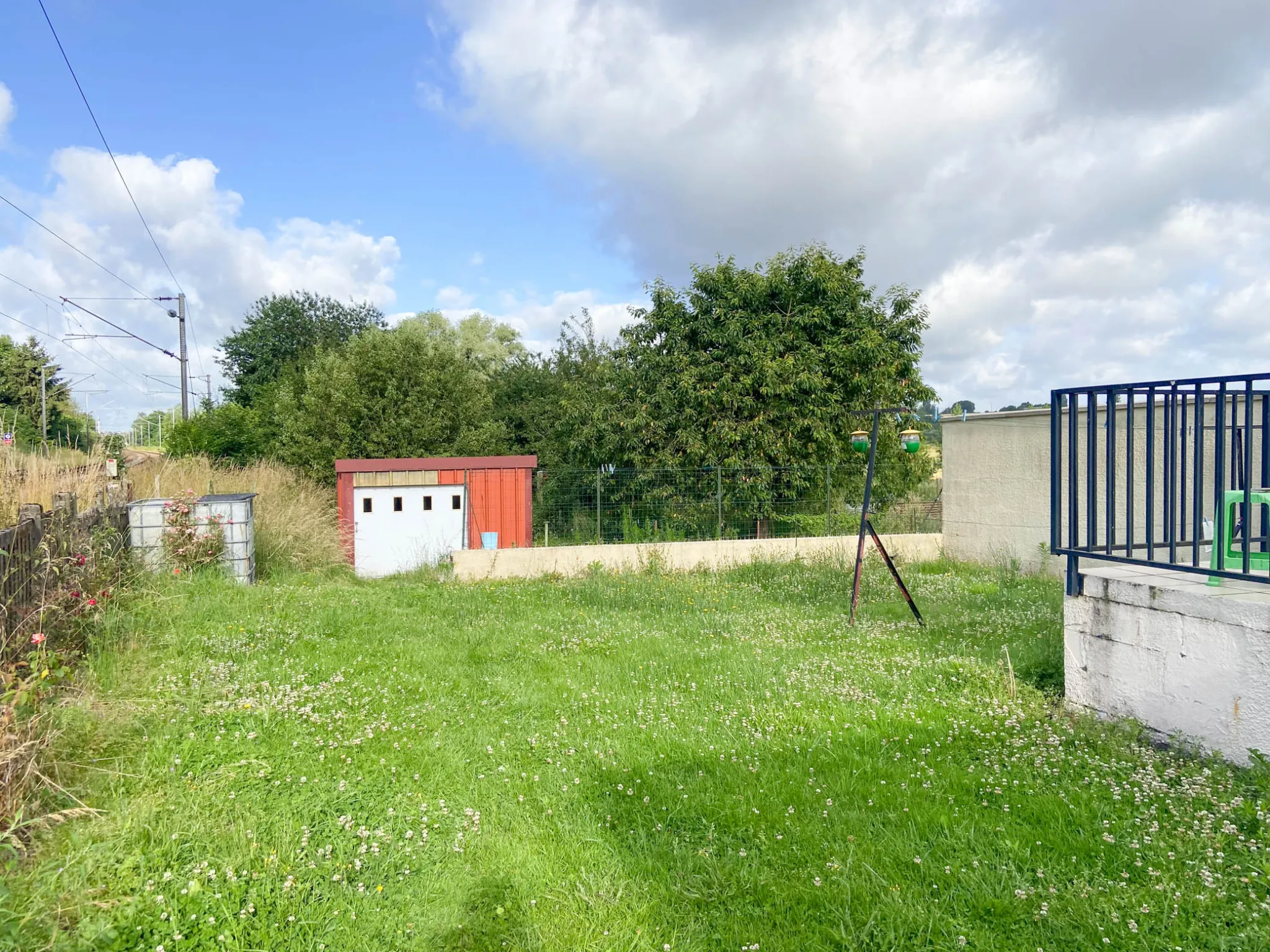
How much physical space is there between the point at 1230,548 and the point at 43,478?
9685mm

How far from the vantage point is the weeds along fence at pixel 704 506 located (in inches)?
530

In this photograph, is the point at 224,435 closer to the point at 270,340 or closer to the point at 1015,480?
the point at 270,340

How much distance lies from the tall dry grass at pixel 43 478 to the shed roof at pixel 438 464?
16.4ft

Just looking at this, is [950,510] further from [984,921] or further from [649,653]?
[984,921]

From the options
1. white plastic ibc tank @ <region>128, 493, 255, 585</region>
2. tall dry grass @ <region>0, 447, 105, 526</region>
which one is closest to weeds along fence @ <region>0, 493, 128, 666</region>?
tall dry grass @ <region>0, 447, 105, 526</region>

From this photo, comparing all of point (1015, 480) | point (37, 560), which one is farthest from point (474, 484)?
point (1015, 480)

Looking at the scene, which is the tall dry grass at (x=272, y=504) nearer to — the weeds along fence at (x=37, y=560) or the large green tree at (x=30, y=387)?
the weeds along fence at (x=37, y=560)

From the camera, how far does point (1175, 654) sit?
4109 millimetres

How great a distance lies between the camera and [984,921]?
270 centimetres

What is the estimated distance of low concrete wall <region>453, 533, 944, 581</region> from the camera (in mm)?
12289

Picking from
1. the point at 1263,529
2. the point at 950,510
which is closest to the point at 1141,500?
the point at 950,510

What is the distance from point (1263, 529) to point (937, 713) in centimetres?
240

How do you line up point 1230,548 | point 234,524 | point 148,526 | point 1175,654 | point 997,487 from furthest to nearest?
1. point 997,487
2. point 234,524
3. point 148,526
4. point 1230,548
5. point 1175,654

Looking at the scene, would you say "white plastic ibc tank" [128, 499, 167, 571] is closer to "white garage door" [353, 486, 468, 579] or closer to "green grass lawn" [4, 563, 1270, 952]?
"green grass lawn" [4, 563, 1270, 952]
